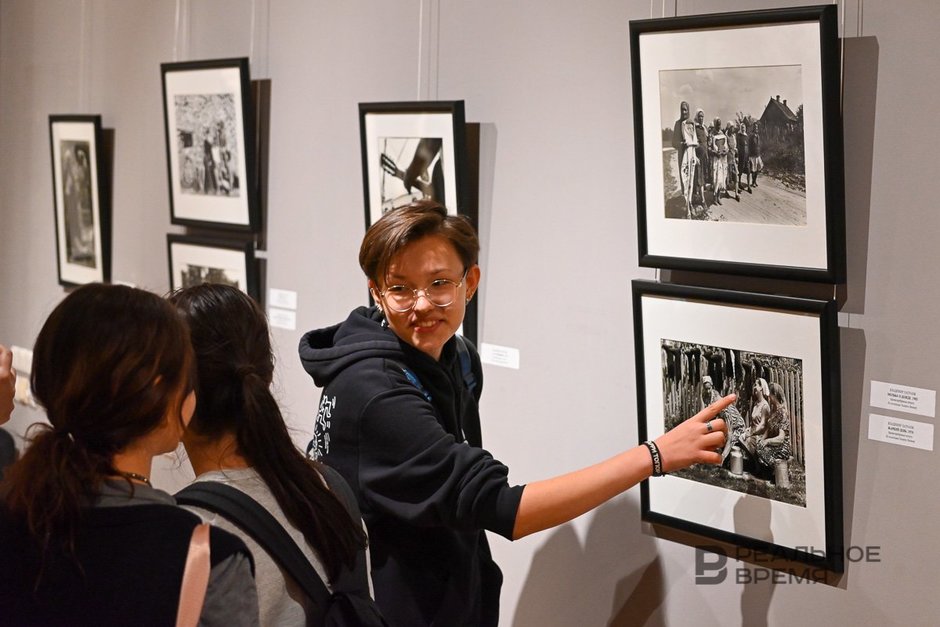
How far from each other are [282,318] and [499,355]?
105 centimetres

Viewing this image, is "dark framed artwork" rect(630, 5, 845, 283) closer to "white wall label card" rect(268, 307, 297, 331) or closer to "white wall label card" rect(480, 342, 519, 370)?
"white wall label card" rect(480, 342, 519, 370)

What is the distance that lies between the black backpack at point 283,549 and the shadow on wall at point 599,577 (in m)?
1.05

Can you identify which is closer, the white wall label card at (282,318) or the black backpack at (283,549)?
the black backpack at (283,549)

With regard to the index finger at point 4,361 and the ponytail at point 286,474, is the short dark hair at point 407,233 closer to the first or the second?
the ponytail at point 286,474

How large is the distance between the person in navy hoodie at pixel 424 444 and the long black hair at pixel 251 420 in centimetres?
37

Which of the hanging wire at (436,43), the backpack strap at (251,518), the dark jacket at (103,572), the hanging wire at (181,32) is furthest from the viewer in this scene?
the hanging wire at (181,32)

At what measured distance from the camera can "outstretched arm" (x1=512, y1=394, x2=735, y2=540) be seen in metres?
2.00

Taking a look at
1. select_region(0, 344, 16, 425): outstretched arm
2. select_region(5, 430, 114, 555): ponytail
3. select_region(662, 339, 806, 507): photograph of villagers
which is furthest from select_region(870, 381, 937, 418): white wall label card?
select_region(0, 344, 16, 425): outstretched arm

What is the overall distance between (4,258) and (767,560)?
437 cm

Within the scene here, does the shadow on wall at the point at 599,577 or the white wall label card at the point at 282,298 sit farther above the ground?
the white wall label card at the point at 282,298

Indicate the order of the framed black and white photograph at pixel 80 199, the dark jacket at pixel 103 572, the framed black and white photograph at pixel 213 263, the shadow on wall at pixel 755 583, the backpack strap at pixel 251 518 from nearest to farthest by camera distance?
the dark jacket at pixel 103 572 → the backpack strap at pixel 251 518 → the shadow on wall at pixel 755 583 → the framed black and white photograph at pixel 213 263 → the framed black and white photograph at pixel 80 199

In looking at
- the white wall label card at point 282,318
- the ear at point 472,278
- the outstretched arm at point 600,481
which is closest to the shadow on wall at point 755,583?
the outstretched arm at point 600,481

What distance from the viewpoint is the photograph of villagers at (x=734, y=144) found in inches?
84.0

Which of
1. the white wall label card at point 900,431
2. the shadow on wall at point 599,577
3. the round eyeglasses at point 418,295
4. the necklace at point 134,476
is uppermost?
the round eyeglasses at point 418,295
